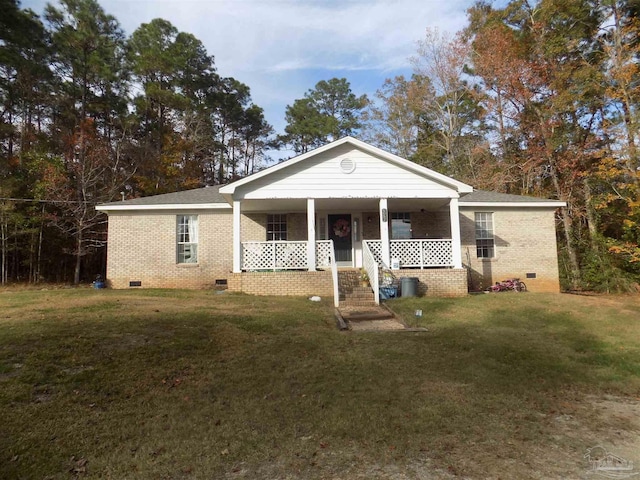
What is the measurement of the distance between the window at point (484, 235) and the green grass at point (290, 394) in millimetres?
7000

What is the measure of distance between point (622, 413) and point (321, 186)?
9.88 meters

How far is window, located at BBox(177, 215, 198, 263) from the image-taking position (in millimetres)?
15062

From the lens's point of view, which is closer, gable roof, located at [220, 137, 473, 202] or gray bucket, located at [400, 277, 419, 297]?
gray bucket, located at [400, 277, 419, 297]

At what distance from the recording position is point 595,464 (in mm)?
3381

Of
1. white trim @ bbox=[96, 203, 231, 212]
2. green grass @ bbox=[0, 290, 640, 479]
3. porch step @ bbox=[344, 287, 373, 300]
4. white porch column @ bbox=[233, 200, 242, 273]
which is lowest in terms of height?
green grass @ bbox=[0, 290, 640, 479]

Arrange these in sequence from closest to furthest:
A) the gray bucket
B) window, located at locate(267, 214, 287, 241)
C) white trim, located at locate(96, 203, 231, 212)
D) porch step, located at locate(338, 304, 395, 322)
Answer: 1. porch step, located at locate(338, 304, 395, 322)
2. the gray bucket
3. white trim, located at locate(96, 203, 231, 212)
4. window, located at locate(267, 214, 287, 241)

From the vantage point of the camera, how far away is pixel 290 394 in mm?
4910

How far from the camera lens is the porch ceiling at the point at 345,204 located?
13.7 metres

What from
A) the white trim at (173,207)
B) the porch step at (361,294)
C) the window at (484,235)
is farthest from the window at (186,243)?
the window at (484,235)

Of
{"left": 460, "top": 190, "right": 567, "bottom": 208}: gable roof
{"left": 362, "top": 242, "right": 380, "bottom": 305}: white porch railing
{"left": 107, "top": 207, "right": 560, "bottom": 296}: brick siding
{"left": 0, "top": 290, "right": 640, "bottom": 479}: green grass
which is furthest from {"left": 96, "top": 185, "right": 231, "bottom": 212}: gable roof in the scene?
{"left": 460, "top": 190, "right": 567, "bottom": 208}: gable roof

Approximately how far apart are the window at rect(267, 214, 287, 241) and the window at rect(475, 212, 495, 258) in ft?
25.0

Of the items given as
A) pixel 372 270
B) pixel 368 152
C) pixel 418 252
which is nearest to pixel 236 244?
pixel 372 270

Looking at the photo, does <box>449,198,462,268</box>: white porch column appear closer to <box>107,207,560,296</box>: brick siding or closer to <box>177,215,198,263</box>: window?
<box>107,207,560,296</box>: brick siding

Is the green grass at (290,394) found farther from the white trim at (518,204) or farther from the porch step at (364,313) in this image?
the white trim at (518,204)
